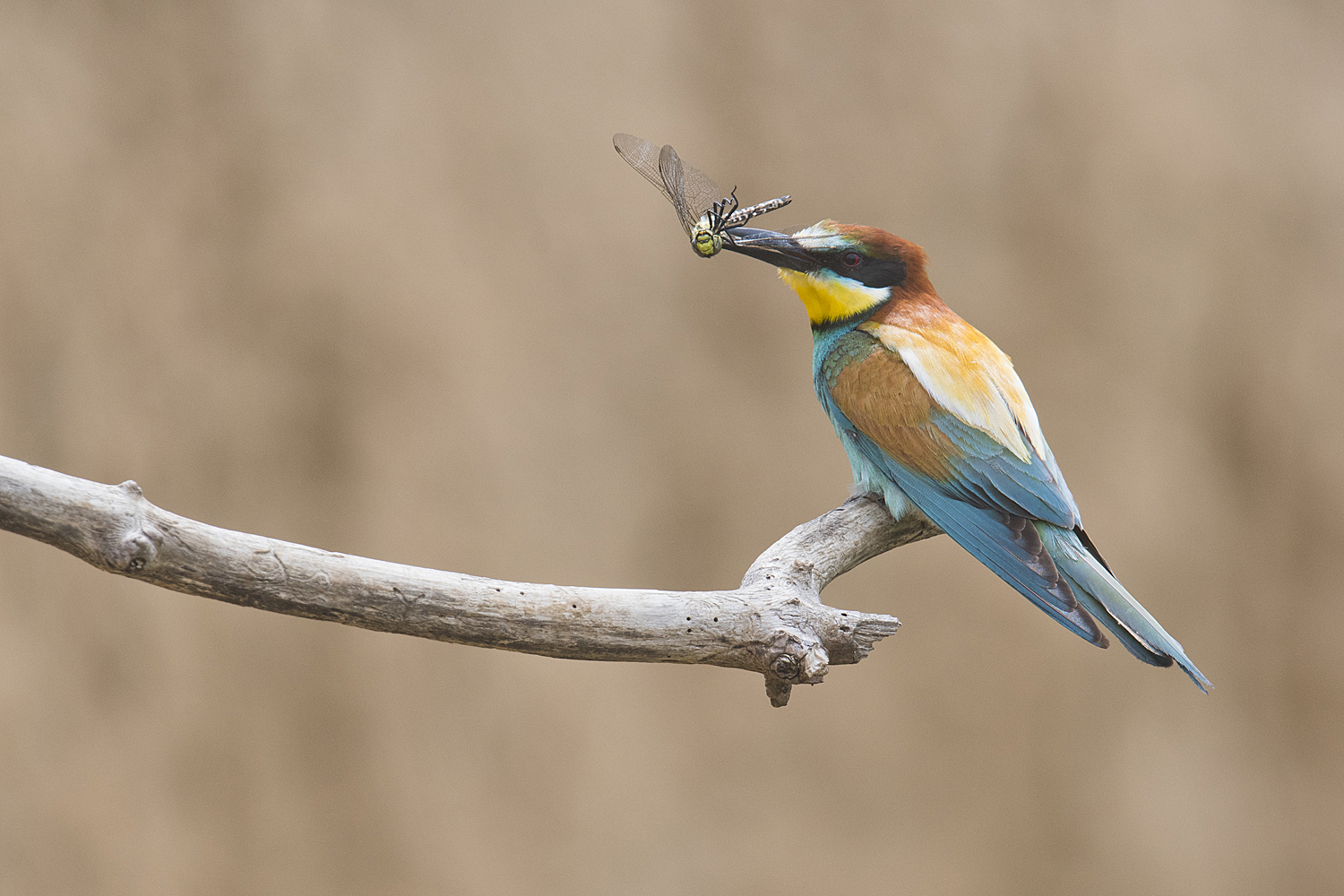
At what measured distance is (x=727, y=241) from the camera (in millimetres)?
1304

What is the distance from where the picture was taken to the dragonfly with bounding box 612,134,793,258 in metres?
1.31

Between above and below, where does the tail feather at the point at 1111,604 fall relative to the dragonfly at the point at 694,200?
below

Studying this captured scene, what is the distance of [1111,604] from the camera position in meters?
1.12

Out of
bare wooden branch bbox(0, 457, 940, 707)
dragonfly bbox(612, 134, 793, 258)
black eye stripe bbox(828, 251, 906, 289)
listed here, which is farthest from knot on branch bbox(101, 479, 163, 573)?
black eye stripe bbox(828, 251, 906, 289)

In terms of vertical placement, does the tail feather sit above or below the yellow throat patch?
below

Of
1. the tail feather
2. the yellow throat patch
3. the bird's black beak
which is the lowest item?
the tail feather

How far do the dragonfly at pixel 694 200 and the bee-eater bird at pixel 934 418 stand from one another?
3cm

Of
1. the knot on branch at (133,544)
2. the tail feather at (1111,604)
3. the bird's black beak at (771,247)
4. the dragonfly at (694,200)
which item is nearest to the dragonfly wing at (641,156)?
the dragonfly at (694,200)

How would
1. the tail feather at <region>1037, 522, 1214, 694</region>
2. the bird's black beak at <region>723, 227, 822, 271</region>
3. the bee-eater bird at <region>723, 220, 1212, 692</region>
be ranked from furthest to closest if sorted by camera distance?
the bird's black beak at <region>723, 227, 822, 271</region>, the bee-eater bird at <region>723, 220, 1212, 692</region>, the tail feather at <region>1037, 522, 1214, 694</region>

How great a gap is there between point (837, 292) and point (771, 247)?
0.35 ft

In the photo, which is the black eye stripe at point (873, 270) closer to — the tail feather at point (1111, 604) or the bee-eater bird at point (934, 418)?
the bee-eater bird at point (934, 418)

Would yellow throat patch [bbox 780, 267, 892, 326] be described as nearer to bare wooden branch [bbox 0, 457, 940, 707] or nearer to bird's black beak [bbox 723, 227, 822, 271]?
bird's black beak [bbox 723, 227, 822, 271]

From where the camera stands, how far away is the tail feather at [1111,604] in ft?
3.44

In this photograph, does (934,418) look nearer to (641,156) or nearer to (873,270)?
(873,270)
